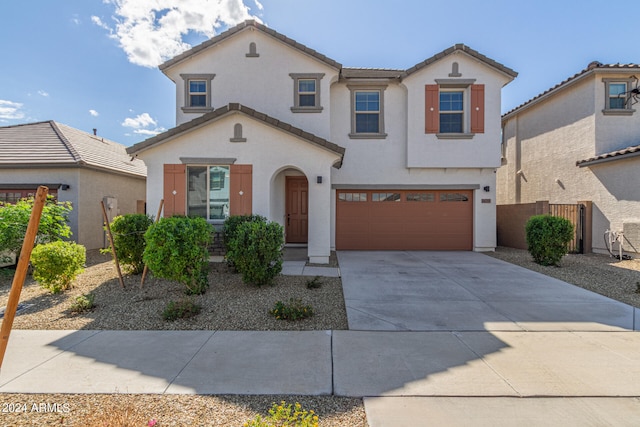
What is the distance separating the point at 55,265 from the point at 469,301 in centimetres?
848

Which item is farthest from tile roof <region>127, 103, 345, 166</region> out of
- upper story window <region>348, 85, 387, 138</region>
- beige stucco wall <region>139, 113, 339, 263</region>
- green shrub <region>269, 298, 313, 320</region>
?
green shrub <region>269, 298, 313, 320</region>

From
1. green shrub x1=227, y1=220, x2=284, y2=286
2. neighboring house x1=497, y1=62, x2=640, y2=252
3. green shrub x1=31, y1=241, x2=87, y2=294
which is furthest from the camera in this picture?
neighboring house x1=497, y1=62, x2=640, y2=252

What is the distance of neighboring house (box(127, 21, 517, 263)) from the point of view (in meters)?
11.3

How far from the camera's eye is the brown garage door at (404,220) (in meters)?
12.0

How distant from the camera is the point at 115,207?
12.7 m

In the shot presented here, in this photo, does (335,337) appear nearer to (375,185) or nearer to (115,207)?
(375,185)

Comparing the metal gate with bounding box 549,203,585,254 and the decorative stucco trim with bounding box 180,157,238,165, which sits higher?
the decorative stucco trim with bounding box 180,157,238,165

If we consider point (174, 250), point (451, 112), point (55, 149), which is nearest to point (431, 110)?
point (451, 112)

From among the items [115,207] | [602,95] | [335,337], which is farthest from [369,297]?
[602,95]

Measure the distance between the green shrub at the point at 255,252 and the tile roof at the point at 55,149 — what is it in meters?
8.63

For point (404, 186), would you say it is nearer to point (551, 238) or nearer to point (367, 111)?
point (367, 111)

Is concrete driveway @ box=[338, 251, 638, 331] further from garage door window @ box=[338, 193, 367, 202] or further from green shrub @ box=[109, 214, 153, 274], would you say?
green shrub @ box=[109, 214, 153, 274]

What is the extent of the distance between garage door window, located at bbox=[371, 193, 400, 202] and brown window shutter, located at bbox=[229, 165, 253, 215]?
5.10 m

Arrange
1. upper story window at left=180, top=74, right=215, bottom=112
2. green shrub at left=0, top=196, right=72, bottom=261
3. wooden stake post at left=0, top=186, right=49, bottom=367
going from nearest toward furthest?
1. wooden stake post at left=0, top=186, right=49, bottom=367
2. green shrub at left=0, top=196, right=72, bottom=261
3. upper story window at left=180, top=74, right=215, bottom=112
